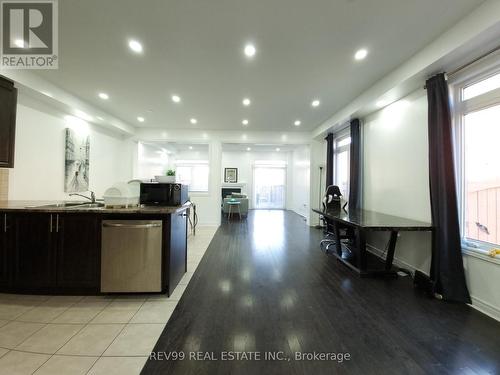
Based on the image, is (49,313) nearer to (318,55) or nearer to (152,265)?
(152,265)

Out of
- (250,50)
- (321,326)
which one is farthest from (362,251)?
(250,50)

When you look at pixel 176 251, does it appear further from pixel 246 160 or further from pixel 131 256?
pixel 246 160

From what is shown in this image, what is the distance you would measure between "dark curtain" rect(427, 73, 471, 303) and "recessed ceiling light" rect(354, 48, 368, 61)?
2.95ft

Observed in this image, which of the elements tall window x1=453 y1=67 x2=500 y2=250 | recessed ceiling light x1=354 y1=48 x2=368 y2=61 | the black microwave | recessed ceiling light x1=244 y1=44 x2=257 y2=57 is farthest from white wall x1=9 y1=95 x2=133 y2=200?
tall window x1=453 y1=67 x2=500 y2=250

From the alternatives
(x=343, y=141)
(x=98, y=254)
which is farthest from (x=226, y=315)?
(x=343, y=141)

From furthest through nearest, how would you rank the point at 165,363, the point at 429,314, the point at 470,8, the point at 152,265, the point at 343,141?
1. the point at 343,141
2. the point at 152,265
3. the point at 429,314
4. the point at 470,8
5. the point at 165,363

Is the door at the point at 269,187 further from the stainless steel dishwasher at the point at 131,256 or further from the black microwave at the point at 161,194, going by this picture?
the stainless steel dishwasher at the point at 131,256

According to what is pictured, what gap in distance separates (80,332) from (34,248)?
3.74 feet

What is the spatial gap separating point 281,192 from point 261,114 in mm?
6357

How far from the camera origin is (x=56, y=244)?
2.19 meters

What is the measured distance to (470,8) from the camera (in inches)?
74.8

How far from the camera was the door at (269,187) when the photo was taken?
35.1 ft

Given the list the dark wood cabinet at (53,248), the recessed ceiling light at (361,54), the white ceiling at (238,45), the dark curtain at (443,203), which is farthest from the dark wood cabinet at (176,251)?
the dark curtain at (443,203)

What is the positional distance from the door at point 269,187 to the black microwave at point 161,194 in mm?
8051
